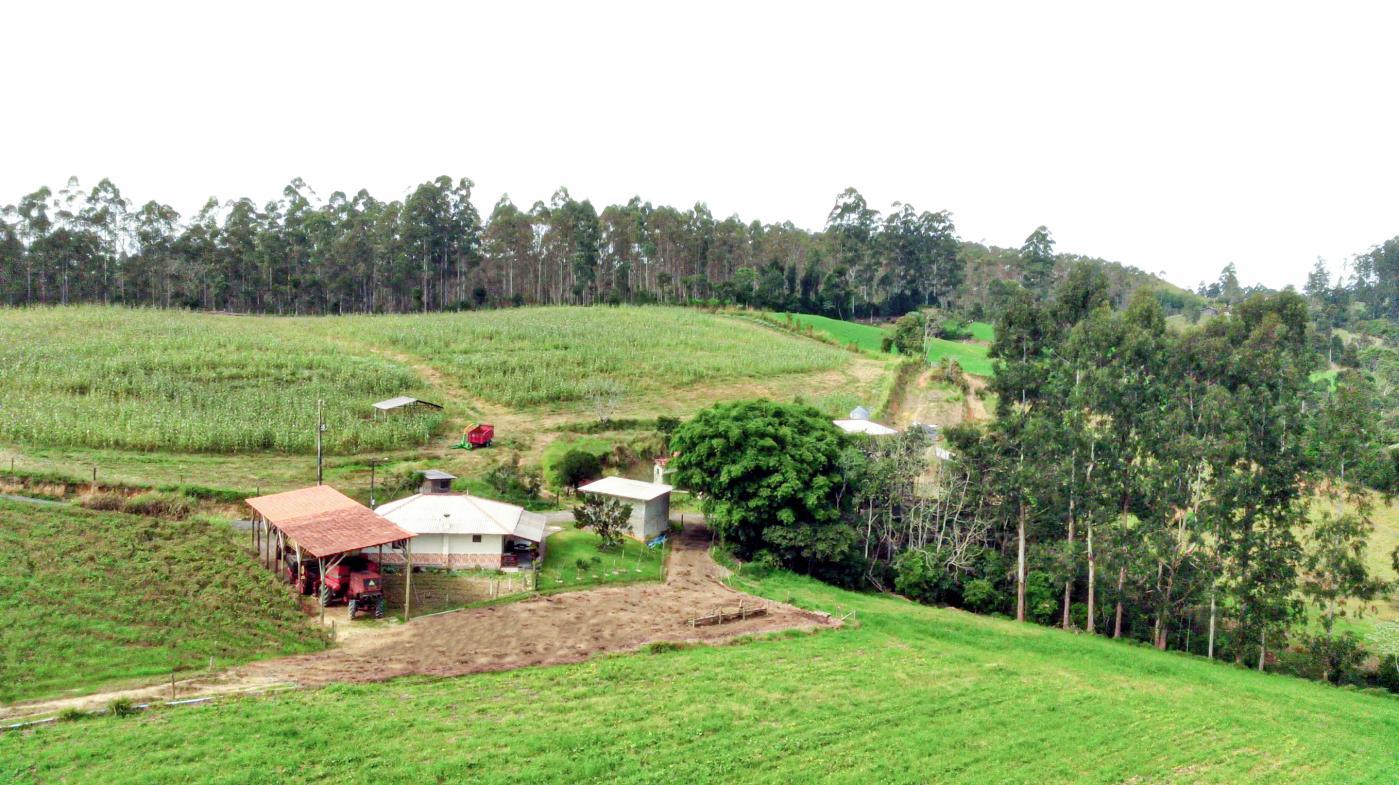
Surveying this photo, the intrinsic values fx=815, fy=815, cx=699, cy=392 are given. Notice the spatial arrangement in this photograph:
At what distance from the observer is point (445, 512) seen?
27.4 m

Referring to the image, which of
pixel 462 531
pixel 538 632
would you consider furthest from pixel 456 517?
pixel 538 632

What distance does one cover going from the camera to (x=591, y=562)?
28719mm

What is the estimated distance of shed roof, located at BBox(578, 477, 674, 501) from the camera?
105 ft

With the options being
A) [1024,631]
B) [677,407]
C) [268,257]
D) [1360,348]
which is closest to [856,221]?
[1360,348]

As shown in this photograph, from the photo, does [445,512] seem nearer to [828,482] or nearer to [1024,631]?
[828,482]

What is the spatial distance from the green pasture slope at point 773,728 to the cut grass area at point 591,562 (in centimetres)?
658

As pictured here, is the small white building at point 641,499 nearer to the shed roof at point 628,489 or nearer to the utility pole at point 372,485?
the shed roof at point 628,489

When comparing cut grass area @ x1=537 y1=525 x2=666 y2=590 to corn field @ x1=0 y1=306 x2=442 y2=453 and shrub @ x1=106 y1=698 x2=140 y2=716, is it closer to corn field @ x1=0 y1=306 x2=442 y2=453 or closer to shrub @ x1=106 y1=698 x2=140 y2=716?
shrub @ x1=106 y1=698 x2=140 y2=716

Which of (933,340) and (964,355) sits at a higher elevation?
(933,340)

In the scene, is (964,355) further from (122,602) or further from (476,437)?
(122,602)

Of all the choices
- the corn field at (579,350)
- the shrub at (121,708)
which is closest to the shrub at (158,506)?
the shrub at (121,708)

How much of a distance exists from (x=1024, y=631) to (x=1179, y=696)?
6155 mm

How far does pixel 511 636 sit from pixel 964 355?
204 feet

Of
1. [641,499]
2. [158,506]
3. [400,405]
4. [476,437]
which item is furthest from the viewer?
[400,405]
